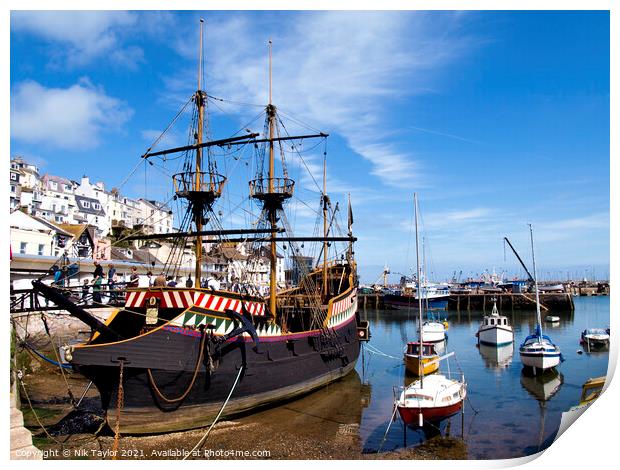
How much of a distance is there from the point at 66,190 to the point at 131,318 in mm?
64426

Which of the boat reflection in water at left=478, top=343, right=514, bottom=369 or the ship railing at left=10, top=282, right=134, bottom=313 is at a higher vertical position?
the ship railing at left=10, top=282, right=134, bottom=313

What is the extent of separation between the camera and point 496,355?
110ft

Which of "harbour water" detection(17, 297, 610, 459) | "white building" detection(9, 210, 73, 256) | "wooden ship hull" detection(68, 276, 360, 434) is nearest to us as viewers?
"wooden ship hull" detection(68, 276, 360, 434)

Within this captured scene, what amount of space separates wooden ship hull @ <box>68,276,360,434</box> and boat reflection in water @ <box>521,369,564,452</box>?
10626 mm

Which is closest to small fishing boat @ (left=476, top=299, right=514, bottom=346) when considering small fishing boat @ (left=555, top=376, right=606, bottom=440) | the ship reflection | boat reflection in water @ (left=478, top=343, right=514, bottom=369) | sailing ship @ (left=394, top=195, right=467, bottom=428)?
boat reflection in water @ (left=478, top=343, right=514, bottom=369)

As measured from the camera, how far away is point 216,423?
15.1 m

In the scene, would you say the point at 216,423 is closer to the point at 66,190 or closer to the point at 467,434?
the point at 467,434

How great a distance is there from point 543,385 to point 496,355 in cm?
961

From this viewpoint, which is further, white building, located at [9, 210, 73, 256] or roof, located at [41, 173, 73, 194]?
roof, located at [41, 173, 73, 194]

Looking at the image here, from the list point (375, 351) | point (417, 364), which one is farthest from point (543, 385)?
point (375, 351)

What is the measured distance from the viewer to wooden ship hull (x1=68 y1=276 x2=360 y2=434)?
42.5 feet

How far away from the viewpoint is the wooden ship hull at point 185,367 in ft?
42.5

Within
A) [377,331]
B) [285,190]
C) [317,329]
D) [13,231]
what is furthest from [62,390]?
[377,331]

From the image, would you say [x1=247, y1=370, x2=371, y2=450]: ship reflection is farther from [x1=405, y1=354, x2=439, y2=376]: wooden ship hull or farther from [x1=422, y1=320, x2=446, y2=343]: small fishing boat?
[x1=422, y1=320, x2=446, y2=343]: small fishing boat
